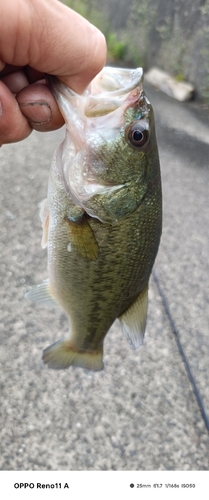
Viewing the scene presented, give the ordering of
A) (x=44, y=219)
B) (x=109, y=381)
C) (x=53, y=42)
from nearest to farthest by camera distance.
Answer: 1. (x=53, y=42)
2. (x=44, y=219)
3. (x=109, y=381)

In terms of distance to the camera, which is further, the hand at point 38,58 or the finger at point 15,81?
the finger at point 15,81

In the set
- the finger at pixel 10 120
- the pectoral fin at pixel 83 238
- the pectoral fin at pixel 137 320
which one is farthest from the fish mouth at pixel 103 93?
the pectoral fin at pixel 137 320

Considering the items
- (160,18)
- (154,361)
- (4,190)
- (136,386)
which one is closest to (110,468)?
(136,386)

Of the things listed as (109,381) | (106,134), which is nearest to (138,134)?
(106,134)

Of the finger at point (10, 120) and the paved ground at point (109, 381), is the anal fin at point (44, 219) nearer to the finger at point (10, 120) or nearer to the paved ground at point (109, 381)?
the finger at point (10, 120)

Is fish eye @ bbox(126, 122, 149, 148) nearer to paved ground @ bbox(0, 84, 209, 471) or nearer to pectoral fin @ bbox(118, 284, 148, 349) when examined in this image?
pectoral fin @ bbox(118, 284, 148, 349)

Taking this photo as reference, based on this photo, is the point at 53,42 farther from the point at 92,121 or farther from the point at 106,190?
the point at 106,190

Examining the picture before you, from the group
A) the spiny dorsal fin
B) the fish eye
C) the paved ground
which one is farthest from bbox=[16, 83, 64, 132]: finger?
the paved ground
